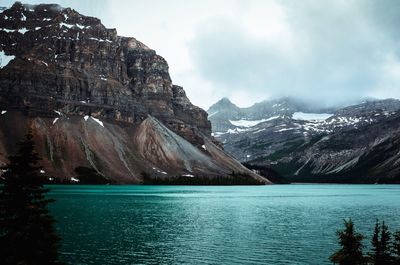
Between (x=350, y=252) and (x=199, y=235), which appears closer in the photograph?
(x=350, y=252)

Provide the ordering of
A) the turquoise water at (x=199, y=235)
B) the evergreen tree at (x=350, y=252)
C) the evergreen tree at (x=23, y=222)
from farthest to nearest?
the turquoise water at (x=199, y=235) < the evergreen tree at (x=350, y=252) < the evergreen tree at (x=23, y=222)

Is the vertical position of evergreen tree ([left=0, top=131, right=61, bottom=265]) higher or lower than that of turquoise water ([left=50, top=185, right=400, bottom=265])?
higher

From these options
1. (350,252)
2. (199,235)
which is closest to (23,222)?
(350,252)

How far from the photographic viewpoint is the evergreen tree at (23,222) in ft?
82.3

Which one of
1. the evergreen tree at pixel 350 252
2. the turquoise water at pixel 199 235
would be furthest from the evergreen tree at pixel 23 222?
the turquoise water at pixel 199 235

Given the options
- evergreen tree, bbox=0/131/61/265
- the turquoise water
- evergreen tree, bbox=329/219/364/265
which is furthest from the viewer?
the turquoise water

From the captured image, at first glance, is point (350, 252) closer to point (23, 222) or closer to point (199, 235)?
point (23, 222)

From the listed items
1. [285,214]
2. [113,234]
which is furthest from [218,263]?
[285,214]

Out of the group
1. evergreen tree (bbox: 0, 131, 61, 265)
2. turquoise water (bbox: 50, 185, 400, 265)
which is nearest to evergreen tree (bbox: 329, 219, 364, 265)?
evergreen tree (bbox: 0, 131, 61, 265)

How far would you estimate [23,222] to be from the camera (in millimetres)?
25250

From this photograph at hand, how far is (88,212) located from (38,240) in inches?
3386

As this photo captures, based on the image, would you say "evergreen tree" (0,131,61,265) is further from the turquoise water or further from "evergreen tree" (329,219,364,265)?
the turquoise water

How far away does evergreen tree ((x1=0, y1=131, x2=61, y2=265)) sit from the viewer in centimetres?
2509

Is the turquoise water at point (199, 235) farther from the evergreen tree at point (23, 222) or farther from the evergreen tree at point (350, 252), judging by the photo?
the evergreen tree at point (23, 222)
